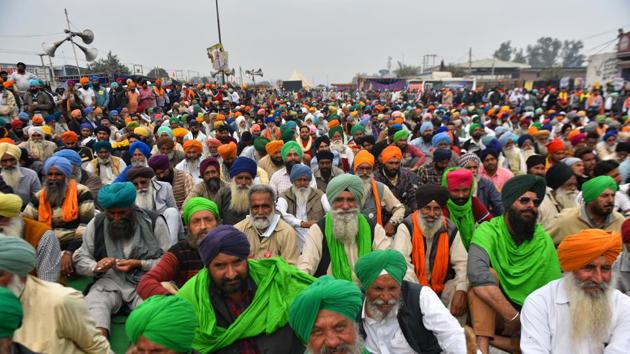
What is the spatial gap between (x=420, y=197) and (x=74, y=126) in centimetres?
995

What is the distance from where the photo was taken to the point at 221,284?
2564 mm

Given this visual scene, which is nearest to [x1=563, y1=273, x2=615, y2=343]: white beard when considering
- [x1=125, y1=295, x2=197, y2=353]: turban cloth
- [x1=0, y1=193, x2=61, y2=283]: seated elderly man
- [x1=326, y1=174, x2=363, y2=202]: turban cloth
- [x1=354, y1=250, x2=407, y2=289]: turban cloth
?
[x1=354, y1=250, x2=407, y2=289]: turban cloth

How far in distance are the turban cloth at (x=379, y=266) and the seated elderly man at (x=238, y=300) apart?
401mm

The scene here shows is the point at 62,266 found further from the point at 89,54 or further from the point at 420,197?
the point at 89,54

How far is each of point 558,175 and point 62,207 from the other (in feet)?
17.6

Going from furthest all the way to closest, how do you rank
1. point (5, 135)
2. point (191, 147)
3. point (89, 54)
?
1. point (89, 54)
2. point (5, 135)
3. point (191, 147)

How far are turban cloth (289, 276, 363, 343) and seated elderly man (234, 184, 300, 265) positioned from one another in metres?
1.63

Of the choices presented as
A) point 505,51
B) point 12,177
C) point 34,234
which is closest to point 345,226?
point 34,234

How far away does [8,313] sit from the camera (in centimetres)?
184

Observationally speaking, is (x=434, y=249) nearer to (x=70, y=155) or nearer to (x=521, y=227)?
(x=521, y=227)

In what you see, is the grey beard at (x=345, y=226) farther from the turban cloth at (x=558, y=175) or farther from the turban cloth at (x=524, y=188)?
the turban cloth at (x=558, y=175)

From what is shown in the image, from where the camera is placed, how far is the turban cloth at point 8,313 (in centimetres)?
183

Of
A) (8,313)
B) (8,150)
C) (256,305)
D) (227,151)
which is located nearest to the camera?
(8,313)

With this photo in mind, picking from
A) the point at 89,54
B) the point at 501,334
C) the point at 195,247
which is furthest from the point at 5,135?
the point at 89,54
